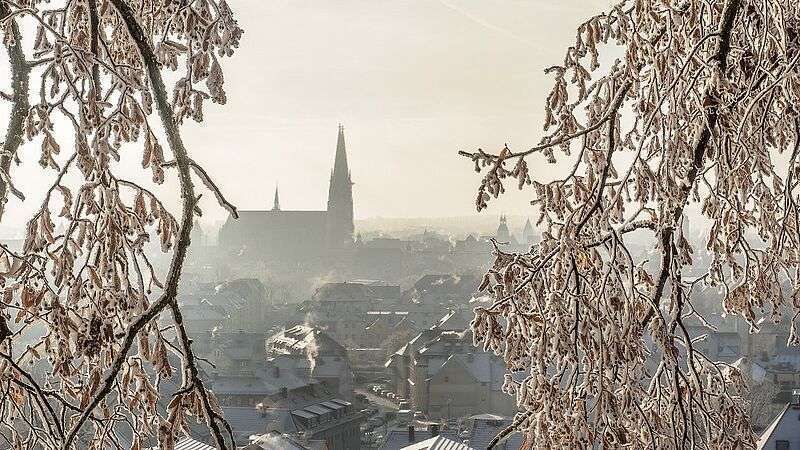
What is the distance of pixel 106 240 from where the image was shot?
2.55 metres

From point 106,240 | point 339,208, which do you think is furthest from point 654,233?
point 339,208

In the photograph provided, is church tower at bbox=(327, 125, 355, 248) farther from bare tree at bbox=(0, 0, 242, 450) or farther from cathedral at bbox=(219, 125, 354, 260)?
bare tree at bbox=(0, 0, 242, 450)

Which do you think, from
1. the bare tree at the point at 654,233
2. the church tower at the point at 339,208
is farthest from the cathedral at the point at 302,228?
the bare tree at the point at 654,233

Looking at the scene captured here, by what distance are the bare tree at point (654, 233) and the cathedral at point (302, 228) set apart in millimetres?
94492

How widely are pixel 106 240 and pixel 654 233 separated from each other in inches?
76.3

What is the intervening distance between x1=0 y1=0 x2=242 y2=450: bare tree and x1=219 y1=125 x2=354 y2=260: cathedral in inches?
3745

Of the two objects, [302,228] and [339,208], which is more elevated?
[339,208]

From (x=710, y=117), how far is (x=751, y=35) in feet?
2.04

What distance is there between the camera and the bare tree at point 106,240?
233cm

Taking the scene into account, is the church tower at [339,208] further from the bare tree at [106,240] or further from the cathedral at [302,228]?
the bare tree at [106,240]

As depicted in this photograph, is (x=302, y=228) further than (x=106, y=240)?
Yes

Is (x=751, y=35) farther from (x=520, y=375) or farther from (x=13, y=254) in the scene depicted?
(x=520, y=375)

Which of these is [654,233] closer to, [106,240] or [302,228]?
[106,240]

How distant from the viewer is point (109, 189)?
8.13ft
